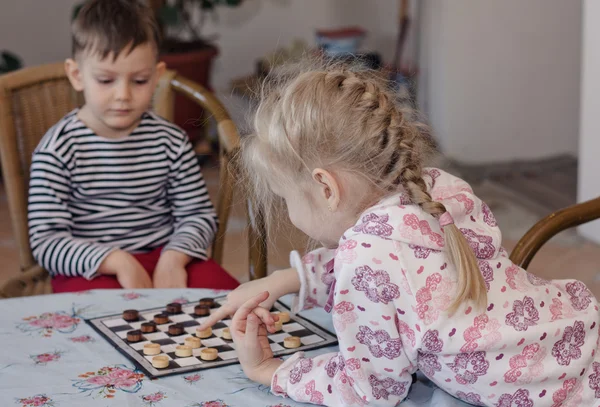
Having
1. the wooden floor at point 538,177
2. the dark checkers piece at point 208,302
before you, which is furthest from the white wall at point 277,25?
the dark checkers piece at point 208,302

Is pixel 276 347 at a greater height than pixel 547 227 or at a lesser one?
lesser

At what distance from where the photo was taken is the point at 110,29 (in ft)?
5.85

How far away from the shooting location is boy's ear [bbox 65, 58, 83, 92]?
185 cm

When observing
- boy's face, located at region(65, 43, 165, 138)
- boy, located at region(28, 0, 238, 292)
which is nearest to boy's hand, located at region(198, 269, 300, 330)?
boy, located at region(28, 0, 238, 292)

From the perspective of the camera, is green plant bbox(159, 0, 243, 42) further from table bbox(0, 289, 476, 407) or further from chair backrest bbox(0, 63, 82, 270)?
table bbox(0, 289, 476, 407)

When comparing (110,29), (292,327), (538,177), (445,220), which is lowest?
(538,177)

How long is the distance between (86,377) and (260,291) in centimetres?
29

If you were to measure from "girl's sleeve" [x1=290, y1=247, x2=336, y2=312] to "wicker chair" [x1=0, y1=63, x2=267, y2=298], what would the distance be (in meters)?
0.32

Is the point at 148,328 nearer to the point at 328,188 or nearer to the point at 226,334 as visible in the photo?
the point at 226,334

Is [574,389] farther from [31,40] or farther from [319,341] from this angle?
[31,40]

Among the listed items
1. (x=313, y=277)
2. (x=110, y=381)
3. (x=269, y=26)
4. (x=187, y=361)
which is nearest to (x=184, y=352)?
(x=187, y=361)

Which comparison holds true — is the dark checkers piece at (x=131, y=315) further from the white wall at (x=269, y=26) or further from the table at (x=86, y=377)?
the white wall at (x=269, y=26)

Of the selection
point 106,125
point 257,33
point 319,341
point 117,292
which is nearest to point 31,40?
point 257,33

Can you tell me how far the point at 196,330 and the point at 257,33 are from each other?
3683 mm
